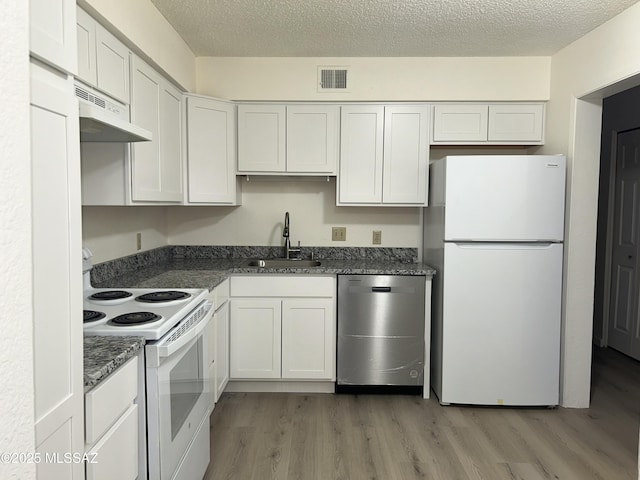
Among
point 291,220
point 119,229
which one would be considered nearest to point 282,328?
point 291,220

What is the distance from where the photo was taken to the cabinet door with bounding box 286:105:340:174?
3189mm

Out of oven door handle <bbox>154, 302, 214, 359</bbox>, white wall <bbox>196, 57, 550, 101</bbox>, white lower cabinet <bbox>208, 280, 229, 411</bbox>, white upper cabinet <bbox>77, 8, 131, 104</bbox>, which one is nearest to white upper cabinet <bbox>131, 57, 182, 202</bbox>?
white upper cabinet <bbox>77, 8, 131, 104</bbox>

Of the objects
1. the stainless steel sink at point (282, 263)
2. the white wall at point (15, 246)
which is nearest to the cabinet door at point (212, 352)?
the stainless steel sink at point (282, 263)

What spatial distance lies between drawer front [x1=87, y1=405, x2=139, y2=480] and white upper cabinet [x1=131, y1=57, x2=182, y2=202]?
117 centimetres

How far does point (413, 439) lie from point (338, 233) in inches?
63.6

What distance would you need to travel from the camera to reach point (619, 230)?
4051 millimetres

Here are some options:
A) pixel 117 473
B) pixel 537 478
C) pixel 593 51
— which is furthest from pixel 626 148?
pixel 117 473

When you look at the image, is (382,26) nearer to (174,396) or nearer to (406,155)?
(406,155)

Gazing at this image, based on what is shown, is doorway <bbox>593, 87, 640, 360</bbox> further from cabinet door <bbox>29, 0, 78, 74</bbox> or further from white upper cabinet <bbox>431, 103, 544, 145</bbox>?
cabinet door <bbox>29, 0, 78, 74</bbox>

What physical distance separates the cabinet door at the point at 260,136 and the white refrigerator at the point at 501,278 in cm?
117

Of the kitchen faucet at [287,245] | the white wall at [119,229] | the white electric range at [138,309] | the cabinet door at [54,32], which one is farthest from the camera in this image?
the kitchen faucet at [287,245]

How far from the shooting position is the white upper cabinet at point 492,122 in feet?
10.5

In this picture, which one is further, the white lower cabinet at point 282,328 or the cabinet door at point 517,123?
the cabinet door at point 517,123

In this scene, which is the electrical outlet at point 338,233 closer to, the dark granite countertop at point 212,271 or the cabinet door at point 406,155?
the dark granite countertop at point 212,271
